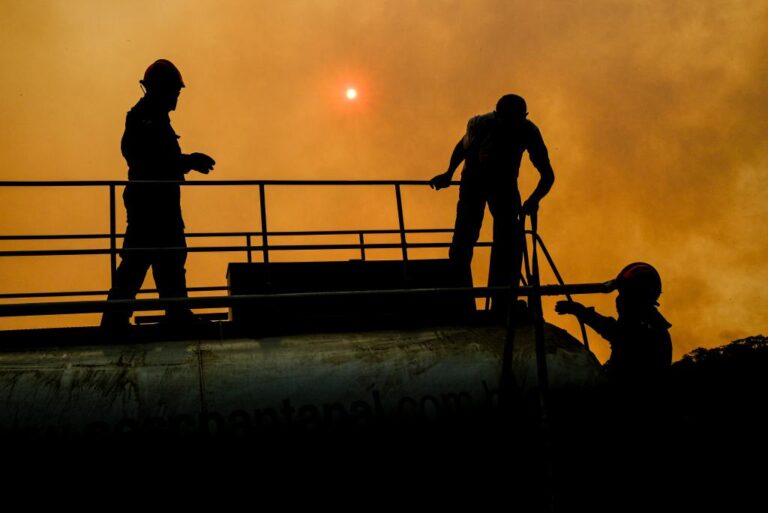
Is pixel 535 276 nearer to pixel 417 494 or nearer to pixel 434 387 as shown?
pixel 434 387

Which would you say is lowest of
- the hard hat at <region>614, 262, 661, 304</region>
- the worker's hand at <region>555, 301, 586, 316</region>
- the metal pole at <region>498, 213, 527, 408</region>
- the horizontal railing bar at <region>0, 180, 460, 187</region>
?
the metal pole at <region>498, 213, 527, 408</region>

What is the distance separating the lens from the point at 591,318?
7328 millimetres

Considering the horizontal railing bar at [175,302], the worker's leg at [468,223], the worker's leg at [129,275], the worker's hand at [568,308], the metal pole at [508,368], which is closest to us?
the horizontal railing bar at [175,302]

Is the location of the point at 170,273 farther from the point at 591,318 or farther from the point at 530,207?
the point at 591,318

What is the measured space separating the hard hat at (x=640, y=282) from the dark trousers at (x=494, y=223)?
1027 millimetres

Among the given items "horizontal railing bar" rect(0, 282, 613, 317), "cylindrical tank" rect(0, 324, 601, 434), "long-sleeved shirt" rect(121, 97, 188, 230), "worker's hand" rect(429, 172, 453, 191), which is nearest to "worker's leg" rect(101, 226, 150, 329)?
"long-sleeved shirt" rect(121, 97, 188, 230)

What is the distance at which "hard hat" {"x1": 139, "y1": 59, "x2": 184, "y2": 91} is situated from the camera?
827cm

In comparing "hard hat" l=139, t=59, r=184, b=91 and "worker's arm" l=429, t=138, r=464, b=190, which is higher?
"hard hat" l=139, t=59, r=184, b=91

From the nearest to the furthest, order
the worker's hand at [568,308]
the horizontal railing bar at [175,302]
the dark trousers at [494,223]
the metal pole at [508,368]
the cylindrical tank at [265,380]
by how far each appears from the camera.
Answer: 1. the horizontal railing bar at [175,302]
2. the cylindrical tank at [265,380]
3. the metal pole at [508,368]
4. the worker's hand at [568,308]
5. the dark trousers at [494,223]

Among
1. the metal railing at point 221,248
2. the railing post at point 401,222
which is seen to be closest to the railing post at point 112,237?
the metal railing at point 221,248

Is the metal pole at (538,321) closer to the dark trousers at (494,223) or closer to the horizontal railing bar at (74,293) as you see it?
the dark trousers at (494,223)

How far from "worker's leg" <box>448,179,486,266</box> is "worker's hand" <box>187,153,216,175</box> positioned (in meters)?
2.94

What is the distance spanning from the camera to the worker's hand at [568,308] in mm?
7270

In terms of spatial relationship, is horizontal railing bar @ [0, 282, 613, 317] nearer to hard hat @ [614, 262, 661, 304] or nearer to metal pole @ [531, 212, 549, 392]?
metal pole @ [531, 212, 549, 392]
